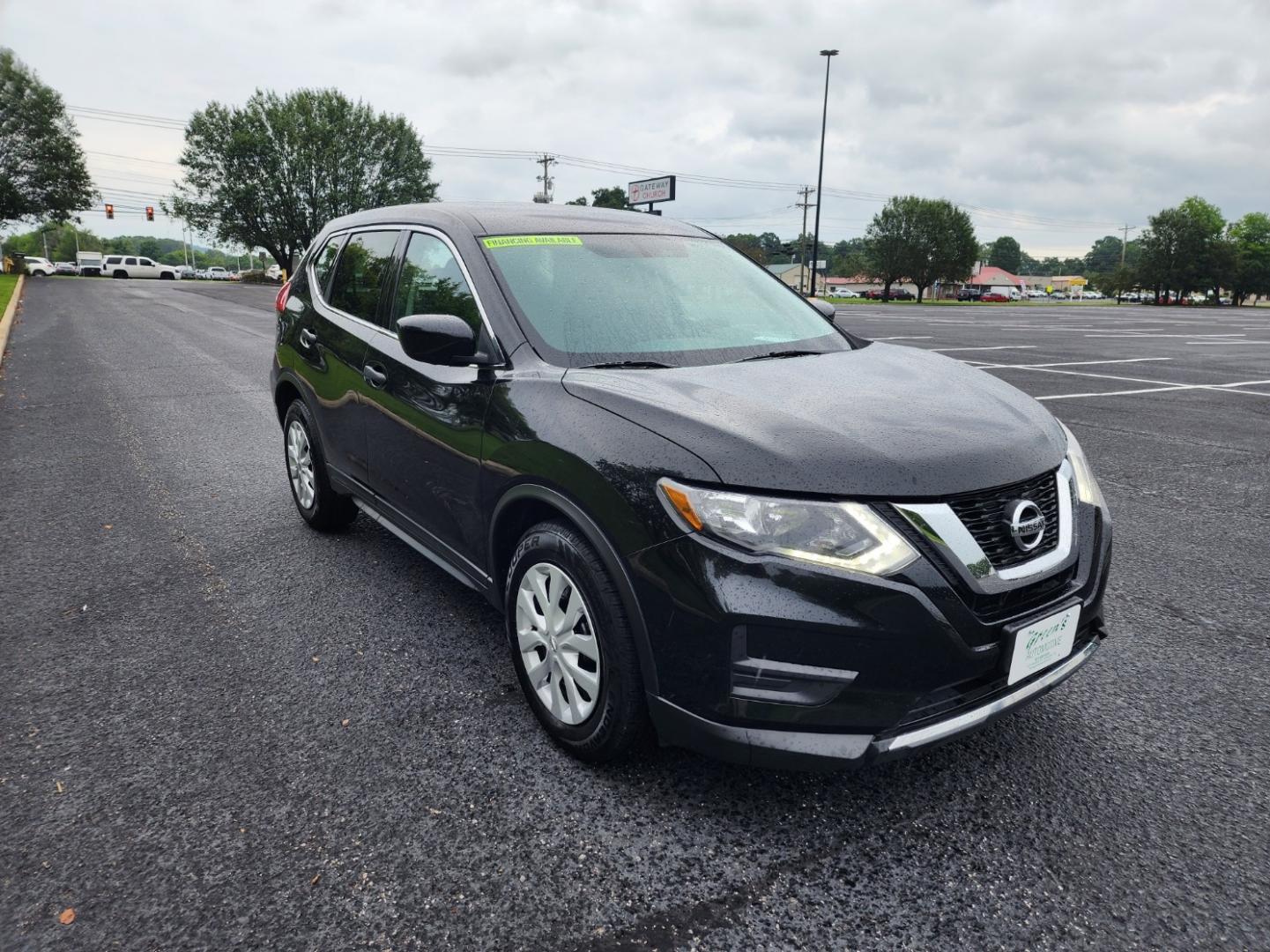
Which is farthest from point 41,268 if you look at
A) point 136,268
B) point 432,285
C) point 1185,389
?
point 432,285

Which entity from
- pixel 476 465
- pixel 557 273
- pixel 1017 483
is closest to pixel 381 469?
pixel 476 465

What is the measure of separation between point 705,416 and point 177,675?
2.25 meters

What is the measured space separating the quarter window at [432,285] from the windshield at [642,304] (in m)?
0.17

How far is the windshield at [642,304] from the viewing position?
294 centimetres

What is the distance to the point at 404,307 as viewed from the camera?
3.57 meters

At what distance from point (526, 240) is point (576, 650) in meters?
1.64

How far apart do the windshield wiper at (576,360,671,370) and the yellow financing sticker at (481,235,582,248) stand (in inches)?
29.9

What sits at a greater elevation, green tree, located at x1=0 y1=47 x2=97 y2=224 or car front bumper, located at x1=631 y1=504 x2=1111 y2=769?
green tree, located at x1=0 y1=47 x2=97 y2=224

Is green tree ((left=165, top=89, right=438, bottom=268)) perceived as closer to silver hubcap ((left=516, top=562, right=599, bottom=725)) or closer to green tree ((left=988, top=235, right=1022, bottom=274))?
silver hubcap ((left=516, top=562, right=599, bottom=725))

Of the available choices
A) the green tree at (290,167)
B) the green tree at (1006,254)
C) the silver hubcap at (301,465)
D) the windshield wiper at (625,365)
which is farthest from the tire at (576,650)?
the green tree at (1006,254)

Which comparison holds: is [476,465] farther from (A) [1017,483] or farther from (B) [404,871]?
(A) [1017,483]

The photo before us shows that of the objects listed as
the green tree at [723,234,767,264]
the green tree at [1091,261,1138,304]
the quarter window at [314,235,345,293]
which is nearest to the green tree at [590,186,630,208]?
the green tree at [723,234,767,264]

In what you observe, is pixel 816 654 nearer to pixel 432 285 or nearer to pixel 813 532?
pixel 813 532

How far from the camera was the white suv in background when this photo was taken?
71812 millimetres
